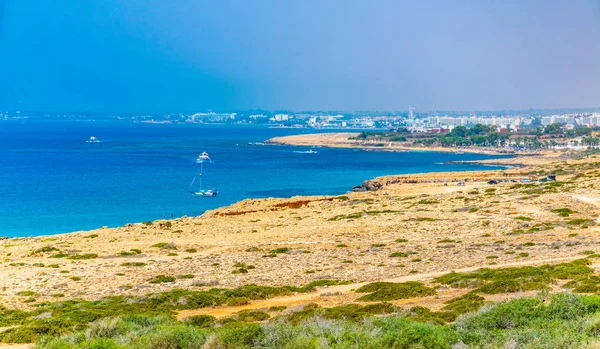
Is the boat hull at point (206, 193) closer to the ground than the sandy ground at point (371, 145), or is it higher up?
higher up

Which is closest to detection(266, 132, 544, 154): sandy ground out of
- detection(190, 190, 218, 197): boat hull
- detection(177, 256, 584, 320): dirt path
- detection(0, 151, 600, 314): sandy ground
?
detection(190, 190, 218, 197): boat hull

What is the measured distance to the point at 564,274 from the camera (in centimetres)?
1867

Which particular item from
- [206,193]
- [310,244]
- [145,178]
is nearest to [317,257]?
[310,244]

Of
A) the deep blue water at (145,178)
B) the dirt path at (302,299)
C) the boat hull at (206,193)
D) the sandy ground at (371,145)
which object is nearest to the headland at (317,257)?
the dirt path at (302,299)

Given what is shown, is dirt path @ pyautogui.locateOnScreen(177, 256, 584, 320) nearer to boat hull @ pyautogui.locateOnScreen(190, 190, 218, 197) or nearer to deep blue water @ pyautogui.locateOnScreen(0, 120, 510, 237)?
deep blue water @ pyautogui.locateOnScreen(0, 120, 510, 237)

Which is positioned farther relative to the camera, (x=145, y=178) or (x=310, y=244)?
(x=145, y=178)

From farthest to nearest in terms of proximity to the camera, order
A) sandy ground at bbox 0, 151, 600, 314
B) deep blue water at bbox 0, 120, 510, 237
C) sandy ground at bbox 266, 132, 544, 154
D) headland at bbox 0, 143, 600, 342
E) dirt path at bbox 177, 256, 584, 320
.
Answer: sandy ground at bbox 266, 132, 544, 154
deep blue water at bbox 0, 120, 510, 237
sandy ground at bbox 0, 151, 600, 314
headland at bbox 0, 143, 600, 342
dirt path at bbox 177, 256, 584, 320

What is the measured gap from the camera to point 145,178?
292 feet

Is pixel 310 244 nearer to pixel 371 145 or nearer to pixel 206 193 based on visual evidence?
pixel 206 193

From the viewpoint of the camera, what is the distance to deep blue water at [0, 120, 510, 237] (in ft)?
195

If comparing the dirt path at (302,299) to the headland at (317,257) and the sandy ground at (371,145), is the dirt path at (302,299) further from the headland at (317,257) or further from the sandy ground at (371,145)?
the sandy ground at (371,145)

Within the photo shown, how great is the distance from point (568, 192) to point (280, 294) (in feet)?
104

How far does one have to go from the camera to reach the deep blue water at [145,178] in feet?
195

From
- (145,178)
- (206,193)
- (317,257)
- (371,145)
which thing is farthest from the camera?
(371,145)
